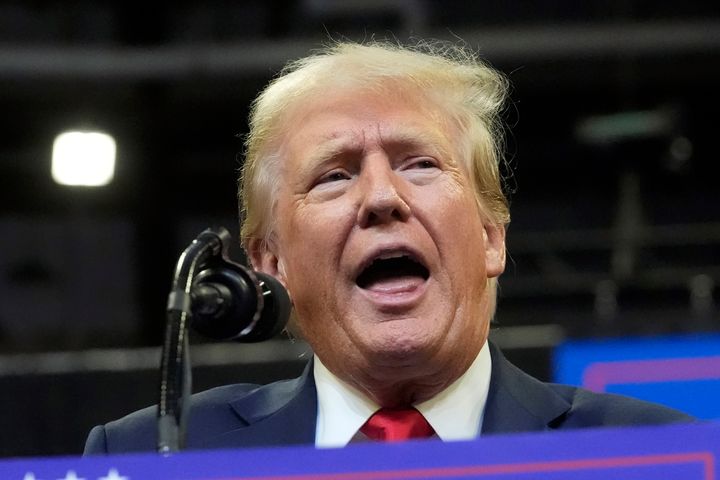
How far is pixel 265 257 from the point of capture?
153 cm

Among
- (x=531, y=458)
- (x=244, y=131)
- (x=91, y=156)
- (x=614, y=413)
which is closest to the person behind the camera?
(x=531, y=458)

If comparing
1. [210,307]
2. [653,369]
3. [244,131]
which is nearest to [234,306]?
[210,307]

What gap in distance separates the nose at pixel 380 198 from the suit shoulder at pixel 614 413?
0.28m

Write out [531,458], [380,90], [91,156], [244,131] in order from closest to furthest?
1. [531,458]
2. [380,90]
3. [244,131]
4. [91,156]

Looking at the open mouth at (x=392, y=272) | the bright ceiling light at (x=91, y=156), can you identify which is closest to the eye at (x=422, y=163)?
the open mouth at (x=392, y=272)

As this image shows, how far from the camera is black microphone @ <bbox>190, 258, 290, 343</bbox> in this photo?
108cm

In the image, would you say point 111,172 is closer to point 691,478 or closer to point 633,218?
point 633,218

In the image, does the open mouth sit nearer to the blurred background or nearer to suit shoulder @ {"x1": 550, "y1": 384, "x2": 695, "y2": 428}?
suit shoulder @ {"x1": 550, "y1": 384, "x2": 695, "y2": 428}

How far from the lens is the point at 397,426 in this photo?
4.43 ft

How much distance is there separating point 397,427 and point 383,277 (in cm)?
17

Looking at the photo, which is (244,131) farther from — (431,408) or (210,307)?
(210,307)

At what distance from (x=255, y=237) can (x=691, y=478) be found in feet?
2.74

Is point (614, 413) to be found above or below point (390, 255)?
below

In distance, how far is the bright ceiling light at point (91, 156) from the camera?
4375 mm
